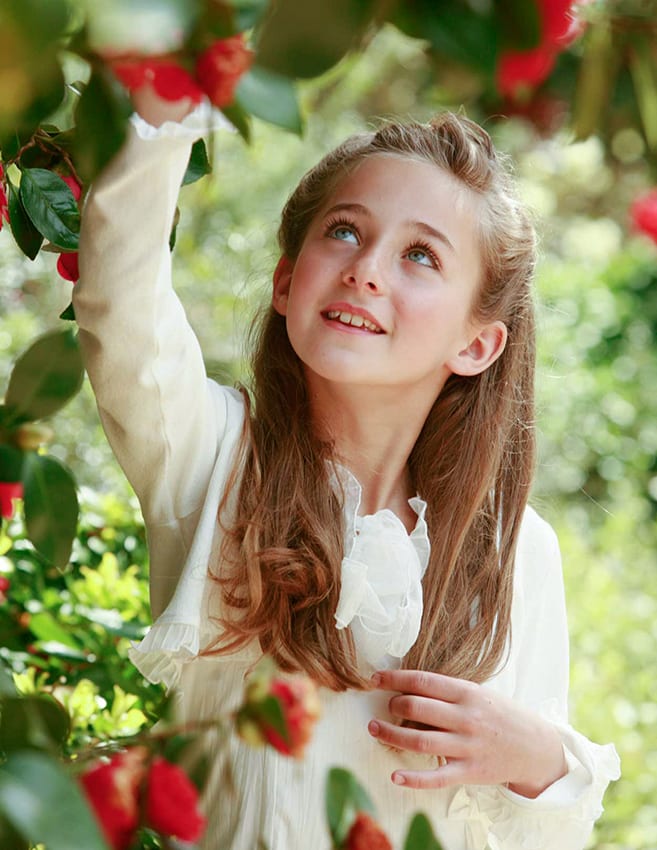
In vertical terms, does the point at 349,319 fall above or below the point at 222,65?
below

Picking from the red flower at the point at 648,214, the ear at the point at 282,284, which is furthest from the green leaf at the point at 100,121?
the ear at the point at 282,284

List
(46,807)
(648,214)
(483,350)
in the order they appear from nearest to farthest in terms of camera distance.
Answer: (46,807)
(648,214)
(483,350)

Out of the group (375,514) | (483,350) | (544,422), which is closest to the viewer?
(375,514)

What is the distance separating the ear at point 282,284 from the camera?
5.12 feet

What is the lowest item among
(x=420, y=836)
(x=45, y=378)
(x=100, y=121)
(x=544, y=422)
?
(x=544, y=422)

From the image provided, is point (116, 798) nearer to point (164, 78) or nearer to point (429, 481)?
point (164, 78)

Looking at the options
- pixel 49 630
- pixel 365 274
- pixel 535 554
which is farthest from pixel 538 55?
pixel 49 630

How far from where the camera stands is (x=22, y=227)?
3.49 ft

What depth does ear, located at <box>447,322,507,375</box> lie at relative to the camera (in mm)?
1574

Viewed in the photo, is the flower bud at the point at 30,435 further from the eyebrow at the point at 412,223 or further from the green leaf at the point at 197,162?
the eyebrow at the point at 412,223

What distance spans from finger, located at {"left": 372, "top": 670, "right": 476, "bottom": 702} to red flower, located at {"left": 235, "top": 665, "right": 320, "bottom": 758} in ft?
2.38

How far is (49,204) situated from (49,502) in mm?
414

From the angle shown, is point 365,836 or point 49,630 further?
point 49,630

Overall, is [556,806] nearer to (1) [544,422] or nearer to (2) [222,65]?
(2) [222,65]
